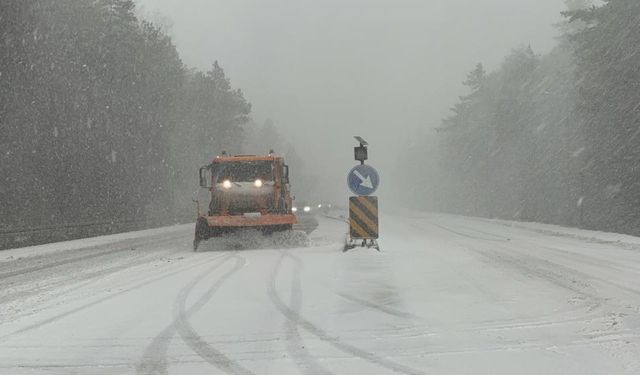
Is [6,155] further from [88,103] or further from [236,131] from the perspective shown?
[236,131]

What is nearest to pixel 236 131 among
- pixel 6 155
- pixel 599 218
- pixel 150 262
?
pixel 6 155

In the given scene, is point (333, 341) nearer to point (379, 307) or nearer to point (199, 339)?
point (199, 339)

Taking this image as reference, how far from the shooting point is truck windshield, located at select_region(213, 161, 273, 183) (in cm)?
1802

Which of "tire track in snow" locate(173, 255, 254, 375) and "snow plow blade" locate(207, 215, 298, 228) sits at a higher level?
"snow plow blade" locate(207, 215, 298, 228)

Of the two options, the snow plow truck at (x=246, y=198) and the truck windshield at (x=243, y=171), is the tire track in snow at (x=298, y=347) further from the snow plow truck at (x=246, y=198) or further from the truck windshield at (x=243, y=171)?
the truck windshield at (x=243, y=171)

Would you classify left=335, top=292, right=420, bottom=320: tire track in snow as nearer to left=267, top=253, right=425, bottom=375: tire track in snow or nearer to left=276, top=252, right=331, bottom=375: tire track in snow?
left=276, top=252, right=331, bottom=375: tire track in snow

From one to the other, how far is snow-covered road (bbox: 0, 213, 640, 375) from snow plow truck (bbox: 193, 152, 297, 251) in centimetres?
403

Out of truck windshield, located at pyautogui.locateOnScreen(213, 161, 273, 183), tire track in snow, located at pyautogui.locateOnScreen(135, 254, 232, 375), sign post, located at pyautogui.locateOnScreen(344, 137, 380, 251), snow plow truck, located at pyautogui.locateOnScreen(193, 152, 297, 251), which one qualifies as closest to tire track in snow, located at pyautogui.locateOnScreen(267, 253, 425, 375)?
tire track in snow, located at pyautogui.locateOnScreen(135, 254, 232, 375)

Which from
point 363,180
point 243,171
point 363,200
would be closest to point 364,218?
point 363,200

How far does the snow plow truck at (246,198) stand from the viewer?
54.8 feet

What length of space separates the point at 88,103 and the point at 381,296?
99.4ft

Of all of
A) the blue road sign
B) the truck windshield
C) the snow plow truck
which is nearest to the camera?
the blue road sign

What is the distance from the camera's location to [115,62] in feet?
122

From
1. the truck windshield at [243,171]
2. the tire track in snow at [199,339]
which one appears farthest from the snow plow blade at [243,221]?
the tire track in snow at [199,339]
